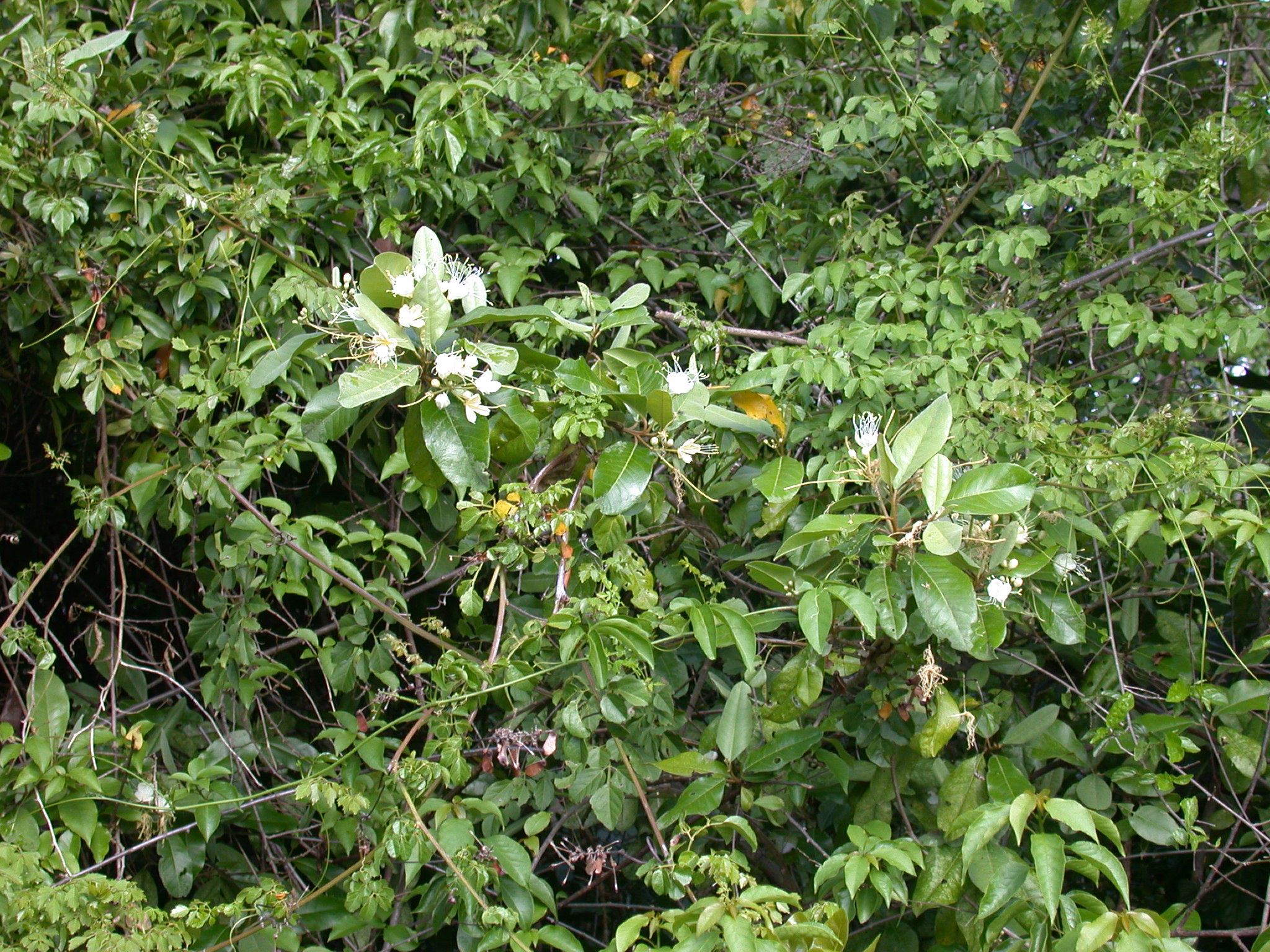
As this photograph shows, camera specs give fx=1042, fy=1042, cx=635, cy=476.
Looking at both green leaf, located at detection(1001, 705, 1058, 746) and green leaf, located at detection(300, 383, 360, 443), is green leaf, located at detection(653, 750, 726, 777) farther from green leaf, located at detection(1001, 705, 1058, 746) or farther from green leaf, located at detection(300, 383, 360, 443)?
green leaf, located at detection(300, 383, 360, 443)

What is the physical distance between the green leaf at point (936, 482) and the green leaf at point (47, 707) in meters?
1.42

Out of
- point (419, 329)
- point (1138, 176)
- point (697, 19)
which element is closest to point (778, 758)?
point (419, 329)

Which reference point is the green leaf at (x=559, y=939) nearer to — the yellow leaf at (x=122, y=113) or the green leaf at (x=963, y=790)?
the green leaf at (x=963, y=790)

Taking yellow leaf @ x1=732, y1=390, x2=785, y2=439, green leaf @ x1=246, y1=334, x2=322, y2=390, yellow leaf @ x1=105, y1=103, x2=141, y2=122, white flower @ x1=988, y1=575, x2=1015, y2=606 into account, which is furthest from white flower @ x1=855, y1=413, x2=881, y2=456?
yellow leaf @ x1=105, y1=103, x2=141, y2=122

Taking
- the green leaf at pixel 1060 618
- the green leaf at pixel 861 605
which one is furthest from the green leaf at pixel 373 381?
the green leaf at pixel 1060 618

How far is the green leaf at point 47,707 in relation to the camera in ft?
5.65

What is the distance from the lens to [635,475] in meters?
1.34

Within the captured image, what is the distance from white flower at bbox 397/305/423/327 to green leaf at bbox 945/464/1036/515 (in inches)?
26.6

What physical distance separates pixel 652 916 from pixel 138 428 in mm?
1234

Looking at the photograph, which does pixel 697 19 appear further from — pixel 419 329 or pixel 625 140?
pixel 419 329

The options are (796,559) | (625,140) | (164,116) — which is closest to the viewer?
(796,559)

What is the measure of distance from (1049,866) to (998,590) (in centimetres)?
33

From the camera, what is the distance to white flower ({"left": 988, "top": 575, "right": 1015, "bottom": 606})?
133 centimetres

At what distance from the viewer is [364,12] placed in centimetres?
227
